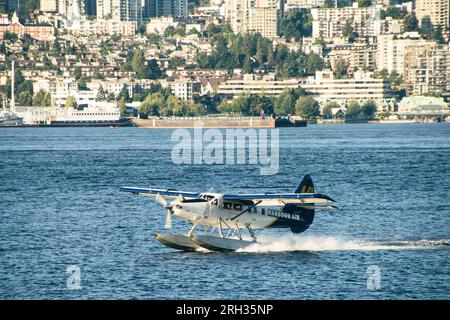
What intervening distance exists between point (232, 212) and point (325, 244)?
352cm

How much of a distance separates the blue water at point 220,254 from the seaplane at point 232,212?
441 millimetres

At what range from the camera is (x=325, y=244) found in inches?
1603

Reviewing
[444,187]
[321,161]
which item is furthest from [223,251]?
[321,161]

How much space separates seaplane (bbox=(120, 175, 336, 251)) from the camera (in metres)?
37.8

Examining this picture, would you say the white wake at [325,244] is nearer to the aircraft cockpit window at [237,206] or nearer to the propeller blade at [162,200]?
the aircraft cockpit window at [237,206]

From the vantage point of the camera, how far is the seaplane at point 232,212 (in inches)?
1486

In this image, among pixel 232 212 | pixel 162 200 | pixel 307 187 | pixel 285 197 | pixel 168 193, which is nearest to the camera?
pixel 285 197

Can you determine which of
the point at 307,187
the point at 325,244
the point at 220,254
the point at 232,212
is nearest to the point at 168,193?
the point at 232,212

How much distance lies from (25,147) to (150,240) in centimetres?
7746

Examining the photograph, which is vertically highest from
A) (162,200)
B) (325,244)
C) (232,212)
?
(162,200)

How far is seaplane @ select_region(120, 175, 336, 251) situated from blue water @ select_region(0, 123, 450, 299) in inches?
17.4

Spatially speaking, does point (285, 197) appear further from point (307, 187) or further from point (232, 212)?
point (307, 187)

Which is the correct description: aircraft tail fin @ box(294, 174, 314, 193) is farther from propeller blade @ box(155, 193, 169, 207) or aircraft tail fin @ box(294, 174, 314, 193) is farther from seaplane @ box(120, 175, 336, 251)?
propeller blade @ box(155, 193, 169, 207)
